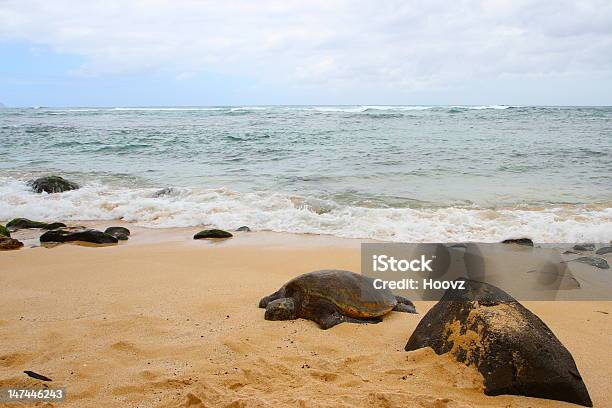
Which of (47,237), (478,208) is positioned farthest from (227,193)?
(478,208)

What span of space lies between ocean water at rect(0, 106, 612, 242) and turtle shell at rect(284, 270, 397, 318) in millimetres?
3263

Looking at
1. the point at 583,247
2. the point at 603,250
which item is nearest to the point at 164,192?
the point at 583,247

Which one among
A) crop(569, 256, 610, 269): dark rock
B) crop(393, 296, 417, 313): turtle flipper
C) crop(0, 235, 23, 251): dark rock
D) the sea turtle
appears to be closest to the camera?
the sea turtle

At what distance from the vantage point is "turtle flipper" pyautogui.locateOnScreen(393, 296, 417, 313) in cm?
420

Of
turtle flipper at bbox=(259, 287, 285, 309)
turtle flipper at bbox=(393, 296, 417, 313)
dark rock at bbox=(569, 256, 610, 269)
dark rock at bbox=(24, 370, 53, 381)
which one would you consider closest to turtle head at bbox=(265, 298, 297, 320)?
turtle flipper at bbox=(259, 287, 285, 309)

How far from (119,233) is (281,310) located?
185 inches

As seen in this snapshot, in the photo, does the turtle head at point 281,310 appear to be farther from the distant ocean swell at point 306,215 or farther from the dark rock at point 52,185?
the dark rock at point 52,185

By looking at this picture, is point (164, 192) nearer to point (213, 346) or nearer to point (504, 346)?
point (213, 346)

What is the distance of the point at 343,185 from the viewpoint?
465 inches

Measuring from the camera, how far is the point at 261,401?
2549 millimetres

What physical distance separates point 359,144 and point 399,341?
1785 centimetres

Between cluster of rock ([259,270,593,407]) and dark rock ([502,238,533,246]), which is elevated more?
cluster of rock ([259,270,593,407])

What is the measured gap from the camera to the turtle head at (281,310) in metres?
3.93

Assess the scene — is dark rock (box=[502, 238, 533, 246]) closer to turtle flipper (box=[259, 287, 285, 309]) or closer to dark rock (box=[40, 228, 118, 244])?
turtle flipper (box=[259, 287, 285, 309])
